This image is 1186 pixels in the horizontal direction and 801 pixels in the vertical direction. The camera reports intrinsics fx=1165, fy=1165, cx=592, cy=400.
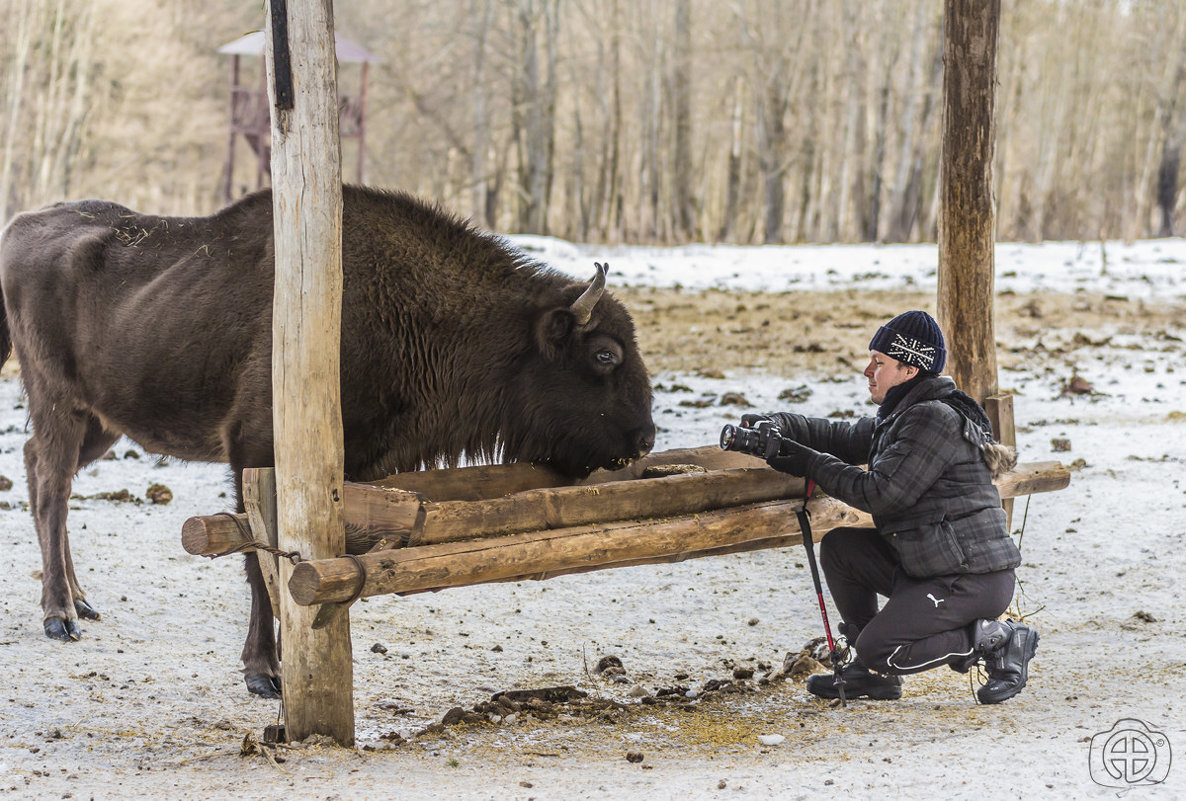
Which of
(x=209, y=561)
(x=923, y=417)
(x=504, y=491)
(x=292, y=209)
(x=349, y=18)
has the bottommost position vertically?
(x=209, y=561)

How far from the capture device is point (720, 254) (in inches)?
810

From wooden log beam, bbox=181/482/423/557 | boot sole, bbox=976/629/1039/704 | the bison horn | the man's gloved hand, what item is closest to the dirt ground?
boot sole, bbox=976/629/1039/704

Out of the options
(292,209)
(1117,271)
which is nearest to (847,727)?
(292,209)

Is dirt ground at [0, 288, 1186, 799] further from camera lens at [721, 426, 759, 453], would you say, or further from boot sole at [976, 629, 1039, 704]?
camera lens at [721, 426, 759, 453]

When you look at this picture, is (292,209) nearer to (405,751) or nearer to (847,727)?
(405,751)

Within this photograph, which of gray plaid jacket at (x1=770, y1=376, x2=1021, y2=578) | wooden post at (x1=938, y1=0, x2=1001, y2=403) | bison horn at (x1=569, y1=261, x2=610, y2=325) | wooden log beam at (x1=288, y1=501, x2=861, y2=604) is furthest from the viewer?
wooden post at (x1=938, y1=0, x2=1001, y2=403)

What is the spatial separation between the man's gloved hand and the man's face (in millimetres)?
344

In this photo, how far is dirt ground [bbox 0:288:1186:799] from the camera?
12.3ft

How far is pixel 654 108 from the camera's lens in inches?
1339

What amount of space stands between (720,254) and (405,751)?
56.1ft

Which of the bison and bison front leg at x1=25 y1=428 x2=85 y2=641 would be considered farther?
bison front leg at x1=25 y1=428 x2=85 y2=641
